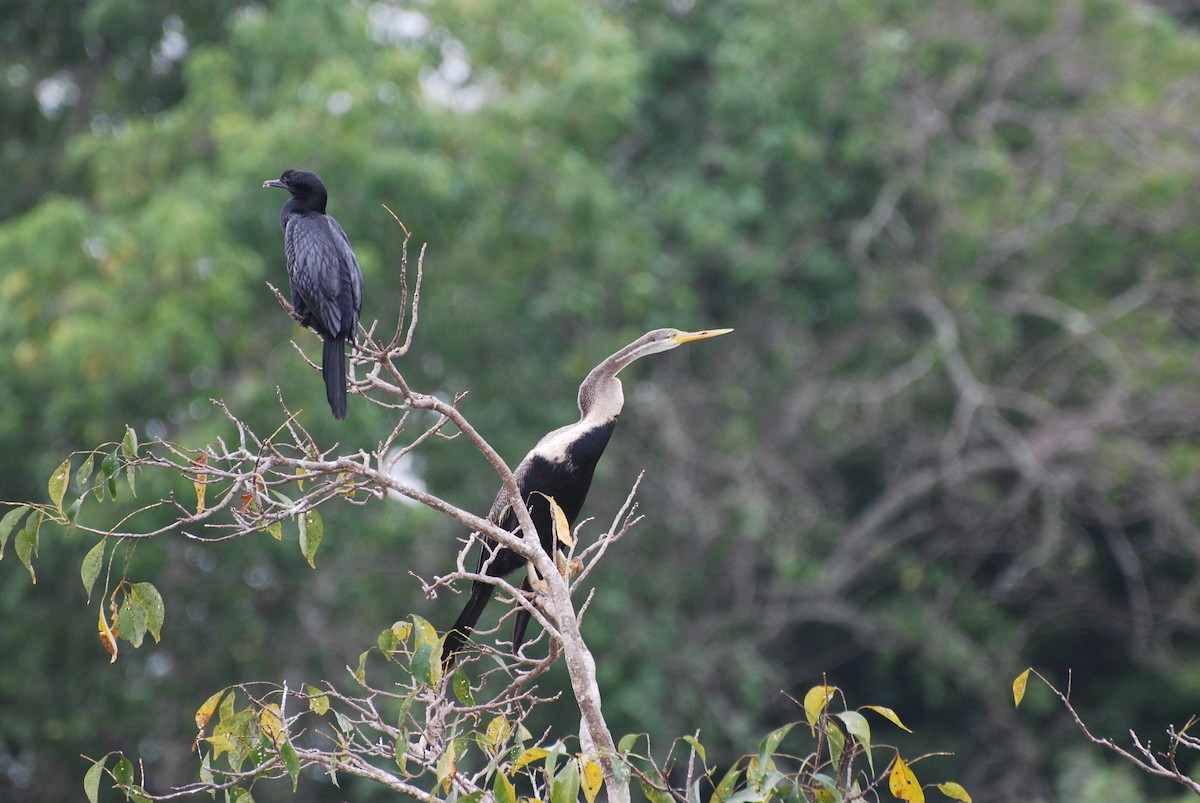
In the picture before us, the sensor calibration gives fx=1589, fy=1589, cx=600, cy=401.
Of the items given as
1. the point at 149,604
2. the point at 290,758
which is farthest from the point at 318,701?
the point at 149,604

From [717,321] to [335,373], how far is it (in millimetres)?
6721

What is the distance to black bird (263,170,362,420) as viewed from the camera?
4.28 m

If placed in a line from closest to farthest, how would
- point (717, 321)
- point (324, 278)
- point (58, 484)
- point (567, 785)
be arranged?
point (567, 785) < point (58, 484) < point (324, 278) < point (717, 321)

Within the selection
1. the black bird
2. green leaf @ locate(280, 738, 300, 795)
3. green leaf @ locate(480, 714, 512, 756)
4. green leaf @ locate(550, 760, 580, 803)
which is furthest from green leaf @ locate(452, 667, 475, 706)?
the black bird

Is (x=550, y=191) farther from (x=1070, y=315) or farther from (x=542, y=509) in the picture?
A: (x=542, y=509)

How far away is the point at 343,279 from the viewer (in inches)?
180

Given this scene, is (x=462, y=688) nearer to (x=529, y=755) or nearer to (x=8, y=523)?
(x=529, y=755)

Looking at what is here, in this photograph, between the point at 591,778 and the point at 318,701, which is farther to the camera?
the point at 318,701

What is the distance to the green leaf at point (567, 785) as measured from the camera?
8.32 feet

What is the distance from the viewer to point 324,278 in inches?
179

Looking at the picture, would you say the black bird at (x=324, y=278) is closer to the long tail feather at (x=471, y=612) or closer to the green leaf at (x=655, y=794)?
the long tail feather at (x=471, y=612)

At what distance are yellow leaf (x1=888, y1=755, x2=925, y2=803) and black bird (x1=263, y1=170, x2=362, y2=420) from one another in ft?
6.17

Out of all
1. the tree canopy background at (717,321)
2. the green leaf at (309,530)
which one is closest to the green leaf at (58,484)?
the green leaf at (309,530)

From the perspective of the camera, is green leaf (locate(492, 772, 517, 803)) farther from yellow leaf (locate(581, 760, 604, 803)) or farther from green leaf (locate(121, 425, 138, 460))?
green leaf (locate(121, 425, 138, 460))
